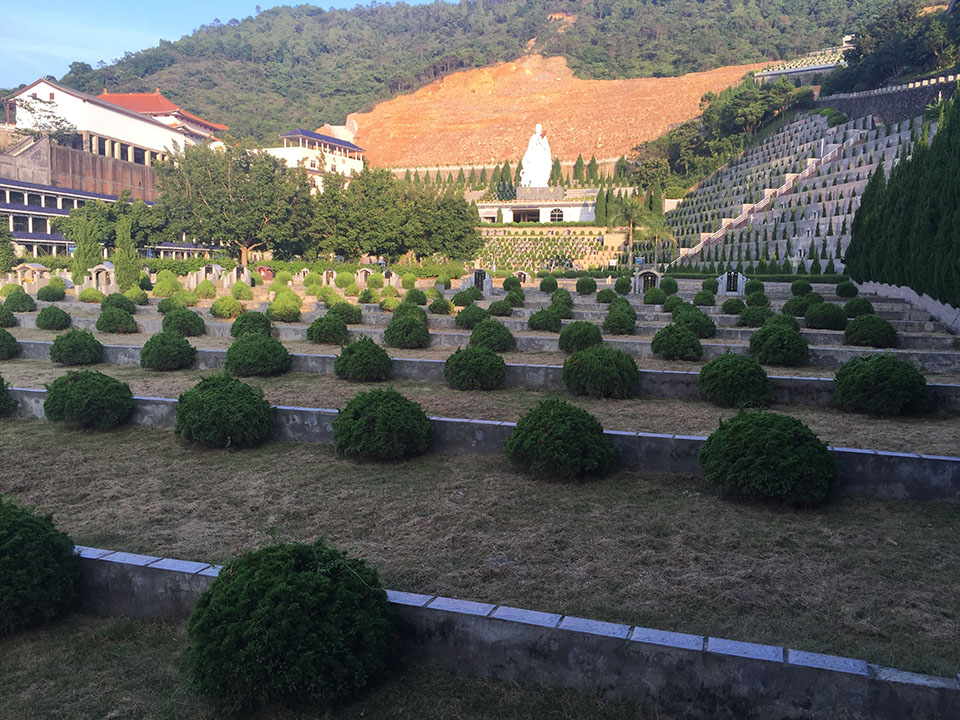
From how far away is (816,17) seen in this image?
125500 mm

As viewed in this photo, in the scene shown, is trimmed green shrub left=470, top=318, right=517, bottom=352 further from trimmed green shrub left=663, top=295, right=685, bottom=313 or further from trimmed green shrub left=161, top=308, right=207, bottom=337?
trimmed green shrub left=161, top=308, right=207, bottom=337

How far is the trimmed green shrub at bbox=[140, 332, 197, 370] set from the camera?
12.2 metres

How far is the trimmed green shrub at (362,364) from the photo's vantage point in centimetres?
1105

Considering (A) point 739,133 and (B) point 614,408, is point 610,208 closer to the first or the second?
(A) point 739,133

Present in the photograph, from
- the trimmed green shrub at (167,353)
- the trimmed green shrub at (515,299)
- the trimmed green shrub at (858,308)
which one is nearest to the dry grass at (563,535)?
the trimmed green shrub at (167,353)

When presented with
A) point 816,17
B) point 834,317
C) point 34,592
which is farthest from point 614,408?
point 816,17

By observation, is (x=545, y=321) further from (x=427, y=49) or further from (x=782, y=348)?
(x=427, y=49)

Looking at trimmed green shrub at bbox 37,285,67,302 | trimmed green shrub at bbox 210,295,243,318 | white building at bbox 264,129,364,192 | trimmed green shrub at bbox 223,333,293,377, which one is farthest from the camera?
white building at bbox 264,129,364,192

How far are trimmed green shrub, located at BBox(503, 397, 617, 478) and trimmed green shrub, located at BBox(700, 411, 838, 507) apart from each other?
0.97 m

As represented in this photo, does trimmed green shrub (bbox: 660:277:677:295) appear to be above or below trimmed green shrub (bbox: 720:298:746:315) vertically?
above

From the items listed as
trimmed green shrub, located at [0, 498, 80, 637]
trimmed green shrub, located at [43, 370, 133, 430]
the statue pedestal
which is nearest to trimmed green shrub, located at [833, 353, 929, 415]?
trimmed green shrub, located at [0, 498, 80, 637]

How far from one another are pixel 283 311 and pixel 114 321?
386 centimetres

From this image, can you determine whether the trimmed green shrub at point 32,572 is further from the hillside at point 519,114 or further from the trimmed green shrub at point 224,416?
the hillside at point 519,114

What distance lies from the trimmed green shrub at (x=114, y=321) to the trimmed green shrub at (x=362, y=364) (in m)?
8.61
